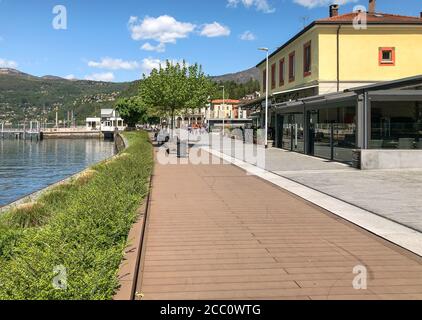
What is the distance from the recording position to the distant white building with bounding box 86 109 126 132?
120525 mm

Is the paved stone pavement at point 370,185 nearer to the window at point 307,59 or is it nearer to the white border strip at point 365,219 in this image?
the white border strip at point 365,219

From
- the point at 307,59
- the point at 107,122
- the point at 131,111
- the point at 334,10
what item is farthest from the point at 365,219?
the point at 107,122

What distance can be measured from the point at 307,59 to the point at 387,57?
17.8 ft

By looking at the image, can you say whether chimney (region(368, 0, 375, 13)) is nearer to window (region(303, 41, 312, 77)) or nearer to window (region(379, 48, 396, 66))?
window (region(379, 48, 396, 66))

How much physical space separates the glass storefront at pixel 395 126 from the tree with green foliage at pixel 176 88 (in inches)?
769

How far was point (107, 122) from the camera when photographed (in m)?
129

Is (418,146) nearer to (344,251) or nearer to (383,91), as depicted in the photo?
(383,91)

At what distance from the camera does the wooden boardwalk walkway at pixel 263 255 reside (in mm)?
4965

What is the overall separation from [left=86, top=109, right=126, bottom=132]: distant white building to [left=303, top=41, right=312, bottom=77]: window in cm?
8407

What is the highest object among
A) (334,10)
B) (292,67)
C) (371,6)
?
(371,6)

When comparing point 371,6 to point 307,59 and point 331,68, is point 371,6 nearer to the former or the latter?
point 307,59

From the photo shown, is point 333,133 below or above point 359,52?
below

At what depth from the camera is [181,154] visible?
85.6 feet

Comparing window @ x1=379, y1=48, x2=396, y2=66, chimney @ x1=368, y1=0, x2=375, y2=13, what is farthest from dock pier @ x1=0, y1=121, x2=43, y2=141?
window @ x1=379, y1=48, x2=396, y2=66
